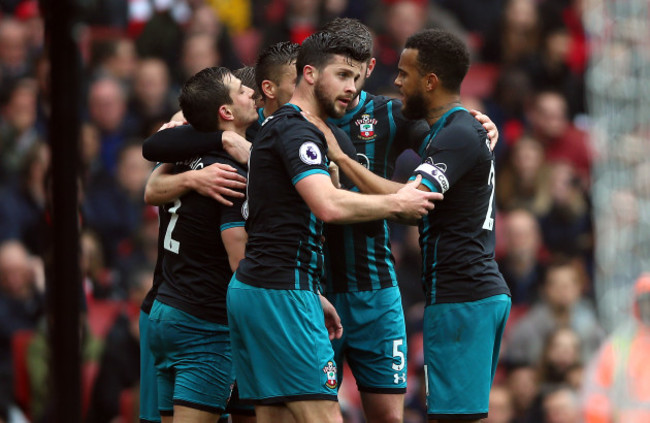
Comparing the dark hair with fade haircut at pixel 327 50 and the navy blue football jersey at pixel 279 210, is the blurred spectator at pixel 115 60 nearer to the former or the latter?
the dark hair with fade haircut at pixel 327 50

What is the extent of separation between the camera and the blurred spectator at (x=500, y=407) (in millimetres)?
7387

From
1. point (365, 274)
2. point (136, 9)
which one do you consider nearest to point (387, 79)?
point (136, 9)

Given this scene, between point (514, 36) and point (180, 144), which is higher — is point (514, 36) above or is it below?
above

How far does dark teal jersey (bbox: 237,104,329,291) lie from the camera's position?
3.34 metres

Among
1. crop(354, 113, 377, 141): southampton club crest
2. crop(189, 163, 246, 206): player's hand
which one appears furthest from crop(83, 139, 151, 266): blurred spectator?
crop(189, 163, 246, 206): player's hand

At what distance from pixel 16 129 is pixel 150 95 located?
1407 mm

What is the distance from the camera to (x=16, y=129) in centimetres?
688

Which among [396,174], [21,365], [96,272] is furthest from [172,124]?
[396,174]

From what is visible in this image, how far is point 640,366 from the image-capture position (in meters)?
6.77

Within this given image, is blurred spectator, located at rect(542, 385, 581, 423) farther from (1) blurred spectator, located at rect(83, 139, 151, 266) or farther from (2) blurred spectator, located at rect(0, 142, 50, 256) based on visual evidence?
(2) blurred spectator, located at rect(0, 142, 50, 256)

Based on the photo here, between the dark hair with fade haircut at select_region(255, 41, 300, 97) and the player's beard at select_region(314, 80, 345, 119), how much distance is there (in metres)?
0.62

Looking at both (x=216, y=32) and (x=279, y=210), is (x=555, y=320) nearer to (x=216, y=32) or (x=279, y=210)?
(x=216, y=32)

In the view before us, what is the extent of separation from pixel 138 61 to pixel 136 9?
29.8 inches

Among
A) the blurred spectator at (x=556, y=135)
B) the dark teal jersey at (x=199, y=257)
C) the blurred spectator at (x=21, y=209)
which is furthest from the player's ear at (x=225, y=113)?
the blurred spectator at (x=556, y=135)
